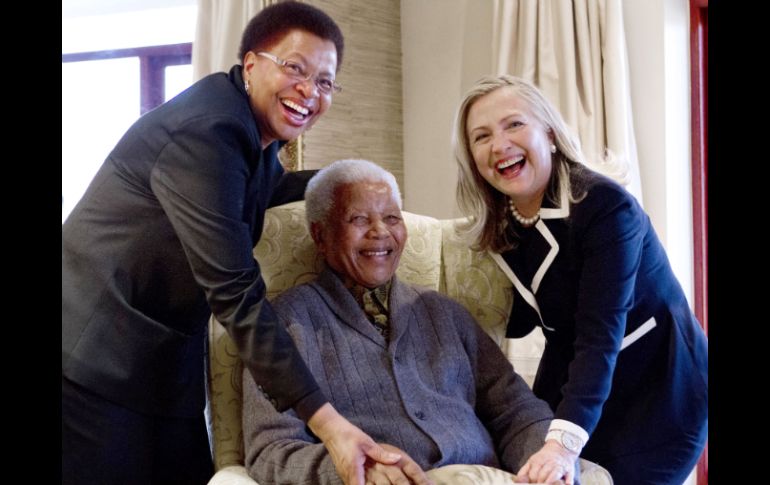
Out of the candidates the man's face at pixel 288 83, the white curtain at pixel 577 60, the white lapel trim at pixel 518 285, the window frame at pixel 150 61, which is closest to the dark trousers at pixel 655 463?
the white lapel trim at pixel 518 285

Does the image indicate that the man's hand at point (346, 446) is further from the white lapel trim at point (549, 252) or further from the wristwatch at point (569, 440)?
the white lapel trim at point (549, 252)

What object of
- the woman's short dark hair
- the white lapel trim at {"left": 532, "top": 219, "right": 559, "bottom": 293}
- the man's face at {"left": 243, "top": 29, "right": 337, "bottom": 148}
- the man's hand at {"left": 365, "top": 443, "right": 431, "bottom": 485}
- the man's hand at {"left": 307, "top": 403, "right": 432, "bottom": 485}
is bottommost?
the man's hand at {"left": 365, "top": 443, "right": 431, "bottom": 485}

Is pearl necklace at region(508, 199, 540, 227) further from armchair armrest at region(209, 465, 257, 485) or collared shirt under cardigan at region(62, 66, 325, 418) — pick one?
armchair armrest at region(209, 465, 257, 485)

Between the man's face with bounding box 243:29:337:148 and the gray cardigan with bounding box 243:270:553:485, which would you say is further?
the gray cardigan with bounding box 243:270:553:485

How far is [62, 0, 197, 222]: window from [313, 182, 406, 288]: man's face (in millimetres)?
347

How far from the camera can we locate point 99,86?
41.8 inches

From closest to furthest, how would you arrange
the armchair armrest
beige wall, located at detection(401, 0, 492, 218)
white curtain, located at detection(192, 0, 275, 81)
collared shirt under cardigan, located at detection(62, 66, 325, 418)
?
collared shirt under cardigan, located at detection(62, 66, 325, 418) < the armchair armrest < white curtain, located at detection(192, 0, 275, 81) < beige wall, located at detection(401, 0, 492, 218)

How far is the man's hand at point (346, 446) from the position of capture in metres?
1.00

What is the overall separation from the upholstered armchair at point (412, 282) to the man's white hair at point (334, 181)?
53 mm

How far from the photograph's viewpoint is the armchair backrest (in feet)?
4.17

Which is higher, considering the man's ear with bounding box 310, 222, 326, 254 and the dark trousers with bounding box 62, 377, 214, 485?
the man's ear with bounding box 310, 222, 326, 254

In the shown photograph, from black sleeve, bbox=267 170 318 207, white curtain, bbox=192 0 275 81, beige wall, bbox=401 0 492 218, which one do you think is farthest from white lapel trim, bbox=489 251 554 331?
white curtain, bbox=192 0 275 81
